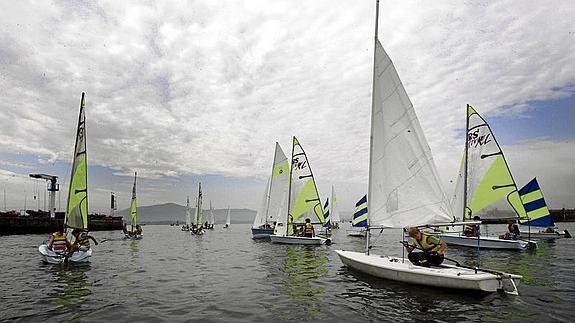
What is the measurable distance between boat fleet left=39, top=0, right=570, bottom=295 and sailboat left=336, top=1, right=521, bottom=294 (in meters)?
0.04

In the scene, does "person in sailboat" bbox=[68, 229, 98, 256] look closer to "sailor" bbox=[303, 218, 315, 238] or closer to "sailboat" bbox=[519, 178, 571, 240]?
"sailor" bbox=[303, 218, 315, 238]

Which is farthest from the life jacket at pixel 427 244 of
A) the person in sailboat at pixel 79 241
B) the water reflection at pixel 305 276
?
the person in sailboat at pixel 79 241

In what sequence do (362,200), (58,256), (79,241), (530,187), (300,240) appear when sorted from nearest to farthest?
(58,256), (79,241), (300,240), (530,187), (362,200)

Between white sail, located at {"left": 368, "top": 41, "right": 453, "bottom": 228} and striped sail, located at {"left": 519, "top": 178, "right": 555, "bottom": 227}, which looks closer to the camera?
white sail, located at {"left": 368, "top": 41, "right": 453, "bottom": 228}

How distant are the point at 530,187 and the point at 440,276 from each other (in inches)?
1098

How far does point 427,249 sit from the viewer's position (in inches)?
542

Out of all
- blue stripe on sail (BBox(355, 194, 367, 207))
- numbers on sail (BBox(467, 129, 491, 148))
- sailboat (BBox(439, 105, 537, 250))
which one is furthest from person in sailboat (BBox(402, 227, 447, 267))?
blue stripe on sail (BBox(355, 194, 367, 207))

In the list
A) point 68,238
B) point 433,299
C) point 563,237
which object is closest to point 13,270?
point 68,238

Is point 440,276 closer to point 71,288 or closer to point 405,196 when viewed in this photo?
point 405,196

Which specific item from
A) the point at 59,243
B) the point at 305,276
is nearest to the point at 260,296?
the point at 305,276

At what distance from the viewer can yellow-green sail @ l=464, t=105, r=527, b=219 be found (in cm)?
2462

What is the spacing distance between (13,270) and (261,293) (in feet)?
46.4

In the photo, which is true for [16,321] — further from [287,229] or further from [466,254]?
[287,229]

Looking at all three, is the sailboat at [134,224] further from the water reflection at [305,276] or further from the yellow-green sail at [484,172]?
the yellow-green sail at [484,172]
